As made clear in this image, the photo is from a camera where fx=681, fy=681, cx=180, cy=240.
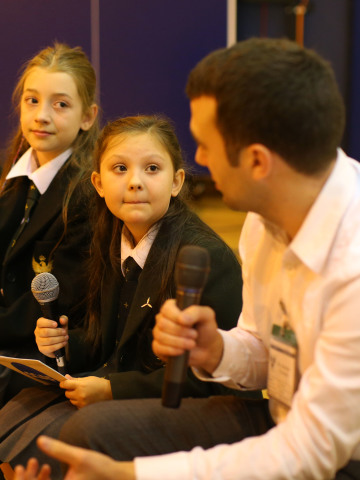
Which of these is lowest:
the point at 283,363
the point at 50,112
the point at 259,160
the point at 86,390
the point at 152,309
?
the point at 86,390

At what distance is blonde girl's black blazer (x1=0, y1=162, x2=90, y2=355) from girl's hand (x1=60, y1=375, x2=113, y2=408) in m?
0.38

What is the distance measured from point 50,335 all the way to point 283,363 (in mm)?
707

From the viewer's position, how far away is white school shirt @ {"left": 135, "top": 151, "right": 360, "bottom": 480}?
0.99 m

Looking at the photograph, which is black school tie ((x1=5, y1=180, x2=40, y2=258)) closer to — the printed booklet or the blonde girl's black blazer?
the blonde girl's black blazer

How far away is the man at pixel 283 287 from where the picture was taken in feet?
3.30

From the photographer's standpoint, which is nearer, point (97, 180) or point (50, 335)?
point (50, 335)

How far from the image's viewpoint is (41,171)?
211 centimetres

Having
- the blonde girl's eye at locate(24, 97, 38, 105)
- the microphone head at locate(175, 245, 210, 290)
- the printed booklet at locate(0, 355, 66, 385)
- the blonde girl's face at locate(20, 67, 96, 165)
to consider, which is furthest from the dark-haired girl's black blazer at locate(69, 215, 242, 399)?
the blonde girl's eye at locate(24, 97, 38, 105)

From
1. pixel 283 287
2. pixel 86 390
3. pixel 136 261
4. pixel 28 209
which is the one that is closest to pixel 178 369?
pixel 283 287

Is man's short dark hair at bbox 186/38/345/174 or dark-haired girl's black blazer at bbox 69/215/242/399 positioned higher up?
man's short dark hair at bbox 186/38/345/174

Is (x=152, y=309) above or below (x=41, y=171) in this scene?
below

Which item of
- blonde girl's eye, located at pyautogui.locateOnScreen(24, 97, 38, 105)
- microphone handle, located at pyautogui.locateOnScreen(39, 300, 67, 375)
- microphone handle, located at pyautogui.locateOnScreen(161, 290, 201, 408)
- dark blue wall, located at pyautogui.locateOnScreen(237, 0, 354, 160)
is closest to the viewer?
microphone handle, located at pyautogui.locateOnScreen(161, 290, 201, 408)

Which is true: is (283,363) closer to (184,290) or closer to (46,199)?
(184,290)

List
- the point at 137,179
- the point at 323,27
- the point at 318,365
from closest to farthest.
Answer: the point at 318,365
the point at 137,179
the point at 323,27
